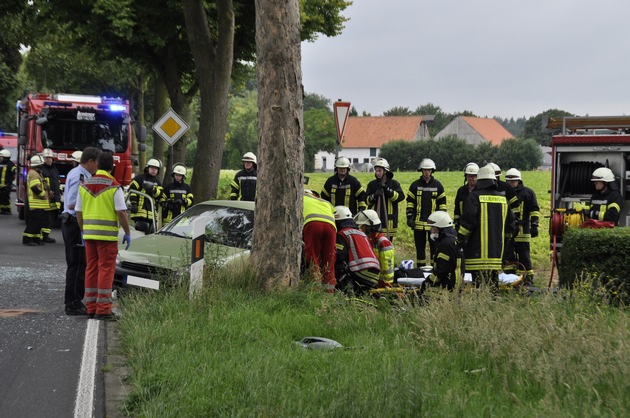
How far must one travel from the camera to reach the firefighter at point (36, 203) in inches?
670

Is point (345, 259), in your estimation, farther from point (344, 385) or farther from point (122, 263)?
point (344, 385)

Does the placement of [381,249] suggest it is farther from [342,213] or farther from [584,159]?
[584,159]

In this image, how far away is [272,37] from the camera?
399 inches

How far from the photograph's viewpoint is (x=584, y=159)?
1435 cm

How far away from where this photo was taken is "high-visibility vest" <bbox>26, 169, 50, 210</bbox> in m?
17.0

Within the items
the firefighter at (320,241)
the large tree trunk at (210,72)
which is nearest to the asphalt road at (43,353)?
the firefighter at (320,241)

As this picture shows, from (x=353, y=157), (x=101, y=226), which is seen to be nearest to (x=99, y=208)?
(x=101, y=226)

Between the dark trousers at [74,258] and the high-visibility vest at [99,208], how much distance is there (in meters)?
0.66

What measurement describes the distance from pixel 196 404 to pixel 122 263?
495cm

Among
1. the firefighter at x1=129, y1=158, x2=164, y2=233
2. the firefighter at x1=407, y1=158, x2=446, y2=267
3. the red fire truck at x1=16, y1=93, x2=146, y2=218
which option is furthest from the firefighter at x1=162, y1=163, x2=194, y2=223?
the red fire truck at x1=16, y1=93, x2=146, y2=218

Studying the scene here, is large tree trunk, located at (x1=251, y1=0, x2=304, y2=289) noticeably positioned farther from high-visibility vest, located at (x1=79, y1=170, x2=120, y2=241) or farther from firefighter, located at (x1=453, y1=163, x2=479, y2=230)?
firefighter, located at (x1=453, y1=163, x2=479, y2=230)

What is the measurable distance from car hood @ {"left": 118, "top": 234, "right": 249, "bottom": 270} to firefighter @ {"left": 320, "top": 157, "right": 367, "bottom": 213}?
3.82m

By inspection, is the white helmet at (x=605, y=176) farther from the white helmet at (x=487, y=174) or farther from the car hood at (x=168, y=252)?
the car hood at (x=168, y=252)

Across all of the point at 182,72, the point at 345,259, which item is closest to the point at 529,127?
the point at 182,72
